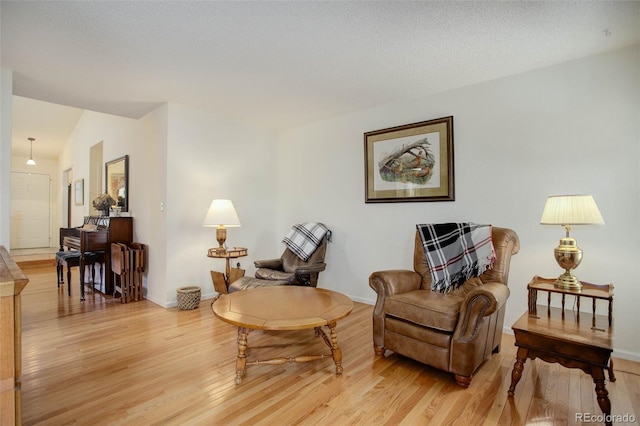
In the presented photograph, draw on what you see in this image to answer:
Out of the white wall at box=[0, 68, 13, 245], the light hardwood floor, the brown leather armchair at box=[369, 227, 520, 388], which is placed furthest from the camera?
the white wall at box=[0, 68, 13, 245]

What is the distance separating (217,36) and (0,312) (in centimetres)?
200

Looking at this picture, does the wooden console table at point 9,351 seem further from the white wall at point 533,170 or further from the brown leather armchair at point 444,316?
the white wall at point 533,170

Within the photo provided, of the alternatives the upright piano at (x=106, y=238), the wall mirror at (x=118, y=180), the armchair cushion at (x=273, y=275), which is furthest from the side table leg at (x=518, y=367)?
the wall mirror at (x=118, y=180)

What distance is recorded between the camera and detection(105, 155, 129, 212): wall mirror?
444 centimetres

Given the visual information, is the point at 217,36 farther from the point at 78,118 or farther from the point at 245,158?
the point at 78,118

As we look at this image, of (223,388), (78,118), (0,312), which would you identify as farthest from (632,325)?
(78,118)

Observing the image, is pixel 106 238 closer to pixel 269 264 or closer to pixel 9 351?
pixel 269 264

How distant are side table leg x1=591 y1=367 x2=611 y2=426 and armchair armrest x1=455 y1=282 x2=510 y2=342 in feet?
1.71

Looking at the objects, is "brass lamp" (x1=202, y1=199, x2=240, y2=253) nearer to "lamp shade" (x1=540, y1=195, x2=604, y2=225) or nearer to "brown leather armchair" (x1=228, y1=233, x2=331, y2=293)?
"brown leather armchair" (x1=228, y1=233, x2=331, y2=293)

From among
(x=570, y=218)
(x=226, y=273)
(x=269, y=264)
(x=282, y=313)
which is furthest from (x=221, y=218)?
(x=570, y=218)

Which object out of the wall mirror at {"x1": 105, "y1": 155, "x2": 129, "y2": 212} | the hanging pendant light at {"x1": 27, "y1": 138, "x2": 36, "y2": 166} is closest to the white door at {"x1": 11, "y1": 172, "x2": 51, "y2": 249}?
the hanging pendant light at {"x1": 27, "y1": 138, "x2": 36, "y2": 166}

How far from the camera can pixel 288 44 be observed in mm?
2326

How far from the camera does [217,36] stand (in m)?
2.21

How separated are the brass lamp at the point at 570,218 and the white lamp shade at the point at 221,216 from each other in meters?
2.85
